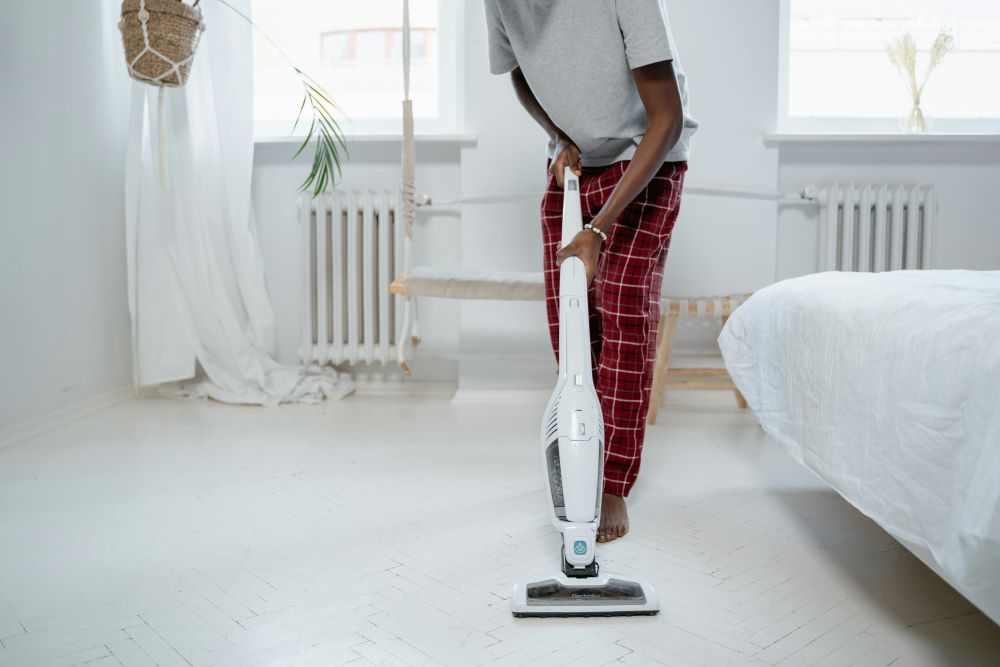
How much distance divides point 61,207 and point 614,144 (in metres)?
1.92

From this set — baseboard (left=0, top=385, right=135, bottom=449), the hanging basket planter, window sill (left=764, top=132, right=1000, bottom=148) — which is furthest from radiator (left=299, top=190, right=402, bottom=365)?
window sill (left=764, top=132, right=1000, bottom=148)

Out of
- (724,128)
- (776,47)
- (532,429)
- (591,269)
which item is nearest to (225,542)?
(591,269)

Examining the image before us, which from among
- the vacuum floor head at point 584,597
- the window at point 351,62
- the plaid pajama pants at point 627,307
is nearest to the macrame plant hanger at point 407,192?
the window at point 351,62

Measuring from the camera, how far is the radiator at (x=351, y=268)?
304cm

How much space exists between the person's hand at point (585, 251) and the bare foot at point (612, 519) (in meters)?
0.49

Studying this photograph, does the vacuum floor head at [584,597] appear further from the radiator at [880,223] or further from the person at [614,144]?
the radiator at [880,223]

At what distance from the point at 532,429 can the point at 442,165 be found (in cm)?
116

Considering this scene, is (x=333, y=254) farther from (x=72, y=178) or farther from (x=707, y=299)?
(x=707, y=299)

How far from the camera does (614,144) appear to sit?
5.10 ft

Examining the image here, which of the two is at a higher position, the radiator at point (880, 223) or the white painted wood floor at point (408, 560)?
the radiator at point (880, 223)

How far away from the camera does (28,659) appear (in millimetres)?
1090

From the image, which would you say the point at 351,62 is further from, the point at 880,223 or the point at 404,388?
the point at 880,223

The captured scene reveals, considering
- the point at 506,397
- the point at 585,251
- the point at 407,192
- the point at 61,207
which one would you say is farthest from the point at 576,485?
the point at 61,207

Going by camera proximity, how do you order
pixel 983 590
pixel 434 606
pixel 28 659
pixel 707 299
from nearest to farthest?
pixel 983 590 → pixel 28 659 → pixel 434 606 → pixel 707 299
